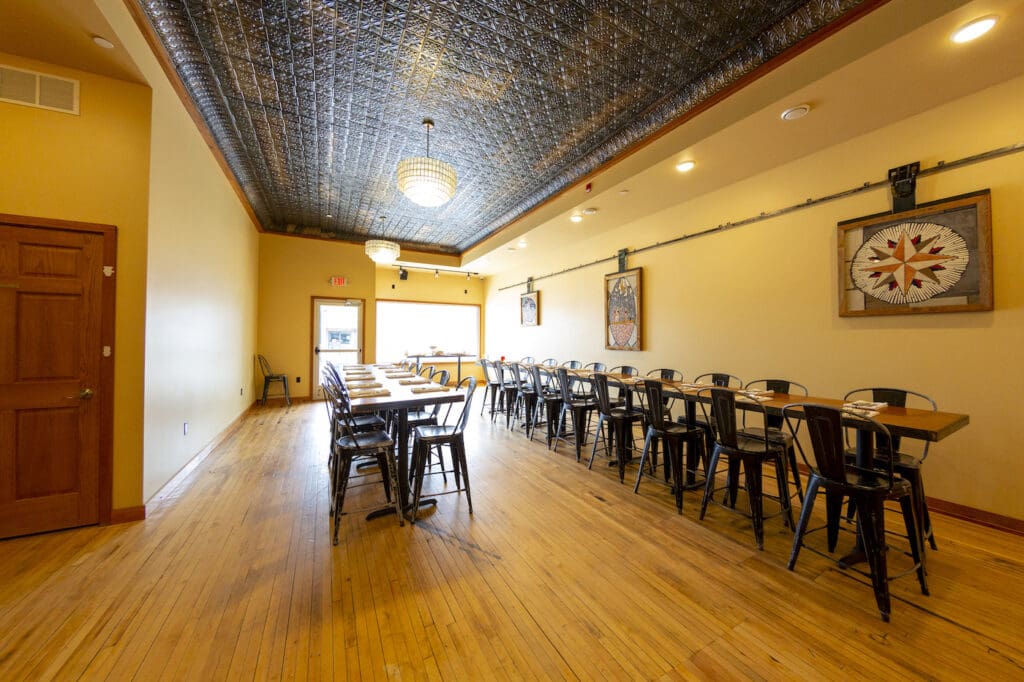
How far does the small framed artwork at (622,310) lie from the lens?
5.38 meters

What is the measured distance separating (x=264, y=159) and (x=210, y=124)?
2.42 ft

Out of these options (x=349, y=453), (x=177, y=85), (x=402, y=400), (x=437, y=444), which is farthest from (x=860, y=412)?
(x=177, y=85)

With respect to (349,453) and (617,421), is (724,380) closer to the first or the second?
(617,421)

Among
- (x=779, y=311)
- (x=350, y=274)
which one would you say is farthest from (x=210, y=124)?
(x=779, y=311)

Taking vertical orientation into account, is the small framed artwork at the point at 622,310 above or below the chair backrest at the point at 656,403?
above

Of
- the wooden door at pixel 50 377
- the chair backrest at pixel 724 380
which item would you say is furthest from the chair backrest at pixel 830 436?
the wooden door at pixel 50 377

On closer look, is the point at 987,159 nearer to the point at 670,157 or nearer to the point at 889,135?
the point at 889,135

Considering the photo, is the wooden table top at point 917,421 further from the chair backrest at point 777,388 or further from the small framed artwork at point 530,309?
the small framed artwork at point 530,309

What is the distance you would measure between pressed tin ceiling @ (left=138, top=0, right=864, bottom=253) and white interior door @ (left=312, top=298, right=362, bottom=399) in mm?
3167

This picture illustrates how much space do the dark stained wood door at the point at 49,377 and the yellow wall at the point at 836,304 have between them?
5.56 m

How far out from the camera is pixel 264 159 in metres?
4.46

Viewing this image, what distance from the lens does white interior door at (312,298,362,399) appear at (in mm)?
7383

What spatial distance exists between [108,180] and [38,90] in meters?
0.60

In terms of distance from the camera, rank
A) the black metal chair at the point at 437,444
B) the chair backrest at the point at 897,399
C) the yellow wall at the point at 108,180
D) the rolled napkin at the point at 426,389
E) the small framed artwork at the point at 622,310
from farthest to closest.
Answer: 1. the small framed artwork at the point at 622,310
2. the rolled napkin at the point at 426,389
3. the black metal chair at the point at 437,444
4. the chair backrest at the point at 897,399
5. the yellow wall at the point at 108,180
